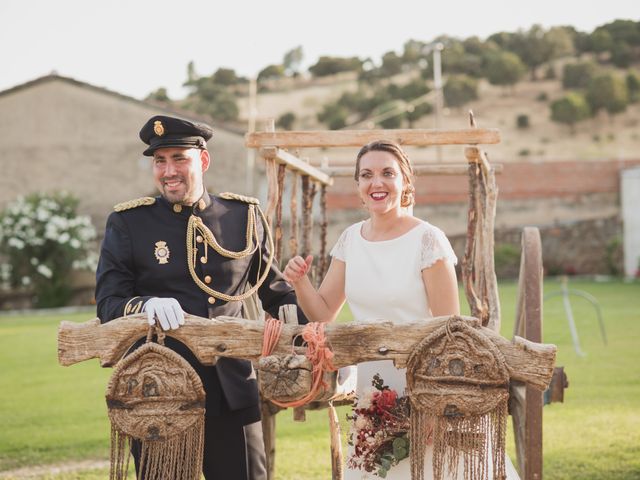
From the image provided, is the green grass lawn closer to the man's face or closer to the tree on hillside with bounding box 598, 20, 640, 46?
the man's face

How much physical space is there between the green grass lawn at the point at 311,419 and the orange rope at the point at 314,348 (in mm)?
2929

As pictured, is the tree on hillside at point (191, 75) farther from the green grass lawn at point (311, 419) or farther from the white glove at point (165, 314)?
the white glove at point (165, 314)

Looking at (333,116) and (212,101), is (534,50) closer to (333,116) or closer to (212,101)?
(333,116)

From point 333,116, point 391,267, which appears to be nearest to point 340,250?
point 391,267

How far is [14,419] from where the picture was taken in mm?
7832

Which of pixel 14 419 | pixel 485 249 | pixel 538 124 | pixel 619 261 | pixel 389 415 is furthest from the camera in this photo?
pixel 538 124

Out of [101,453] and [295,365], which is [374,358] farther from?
[101,453]

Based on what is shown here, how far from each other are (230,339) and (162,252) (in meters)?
0.65

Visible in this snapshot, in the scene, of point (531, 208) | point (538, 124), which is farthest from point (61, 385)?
point (538, 124)

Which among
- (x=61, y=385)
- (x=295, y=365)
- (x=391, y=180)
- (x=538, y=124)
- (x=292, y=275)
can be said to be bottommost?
(x=61, y=385)

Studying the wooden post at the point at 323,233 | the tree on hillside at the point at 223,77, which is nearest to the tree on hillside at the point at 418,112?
the tree on hillside at the point at 223,77

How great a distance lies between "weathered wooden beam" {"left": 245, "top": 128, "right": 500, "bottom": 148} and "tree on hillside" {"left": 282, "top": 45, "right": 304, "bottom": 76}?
6839cm

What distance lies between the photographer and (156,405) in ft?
9.52

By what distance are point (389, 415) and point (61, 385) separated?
7.18 metres
